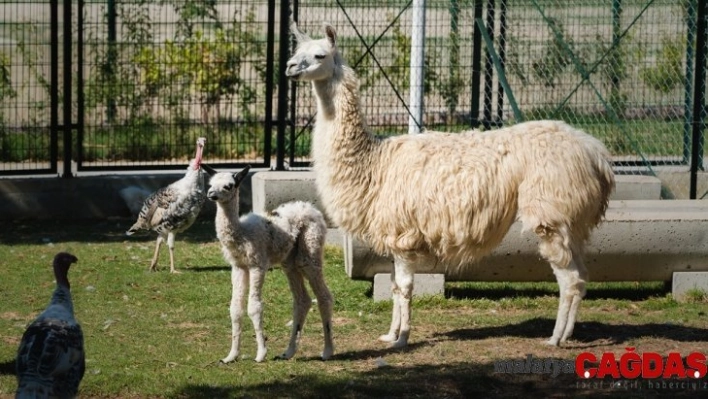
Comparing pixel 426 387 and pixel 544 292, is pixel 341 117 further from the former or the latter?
pixel 544 292

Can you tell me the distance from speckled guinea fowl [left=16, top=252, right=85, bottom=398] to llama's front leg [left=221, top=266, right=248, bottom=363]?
1.85 meters

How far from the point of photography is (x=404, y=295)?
931 centimetres

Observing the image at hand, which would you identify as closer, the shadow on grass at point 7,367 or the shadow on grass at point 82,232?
the shadow on grass at point 7,367

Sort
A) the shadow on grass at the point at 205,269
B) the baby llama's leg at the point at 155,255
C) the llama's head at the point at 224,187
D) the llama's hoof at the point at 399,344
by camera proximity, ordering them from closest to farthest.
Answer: the llama's head at the point at 224,187, the llama's hoof at the point at 399,344, the baby llama's leg at the point at 155,255, the shadow on grass at the point at 205,269

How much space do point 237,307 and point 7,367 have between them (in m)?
1.62

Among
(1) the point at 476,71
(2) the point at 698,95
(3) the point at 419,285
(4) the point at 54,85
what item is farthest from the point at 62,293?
(2) the point at 698,95

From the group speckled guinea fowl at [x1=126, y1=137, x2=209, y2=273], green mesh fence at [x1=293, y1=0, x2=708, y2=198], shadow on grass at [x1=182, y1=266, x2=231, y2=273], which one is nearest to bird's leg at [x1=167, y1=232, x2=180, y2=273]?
speckled guinea fowl at [x1=126, y1=137, x2=209, y2=273]

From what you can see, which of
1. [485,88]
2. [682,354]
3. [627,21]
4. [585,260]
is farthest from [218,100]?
[682,354]

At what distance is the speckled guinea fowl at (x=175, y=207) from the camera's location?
38.9ft

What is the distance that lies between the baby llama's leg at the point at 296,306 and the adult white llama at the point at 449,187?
0.73m

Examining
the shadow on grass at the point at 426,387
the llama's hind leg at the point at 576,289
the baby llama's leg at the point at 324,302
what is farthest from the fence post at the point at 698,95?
the baby llama's leg at the point at 324,302

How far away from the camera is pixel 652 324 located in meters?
9.99

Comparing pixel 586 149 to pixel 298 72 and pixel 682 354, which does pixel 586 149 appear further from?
pixel 298 72

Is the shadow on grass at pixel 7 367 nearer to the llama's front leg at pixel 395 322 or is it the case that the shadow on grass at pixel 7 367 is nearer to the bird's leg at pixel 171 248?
the llama's front leg at pixel 395 322
